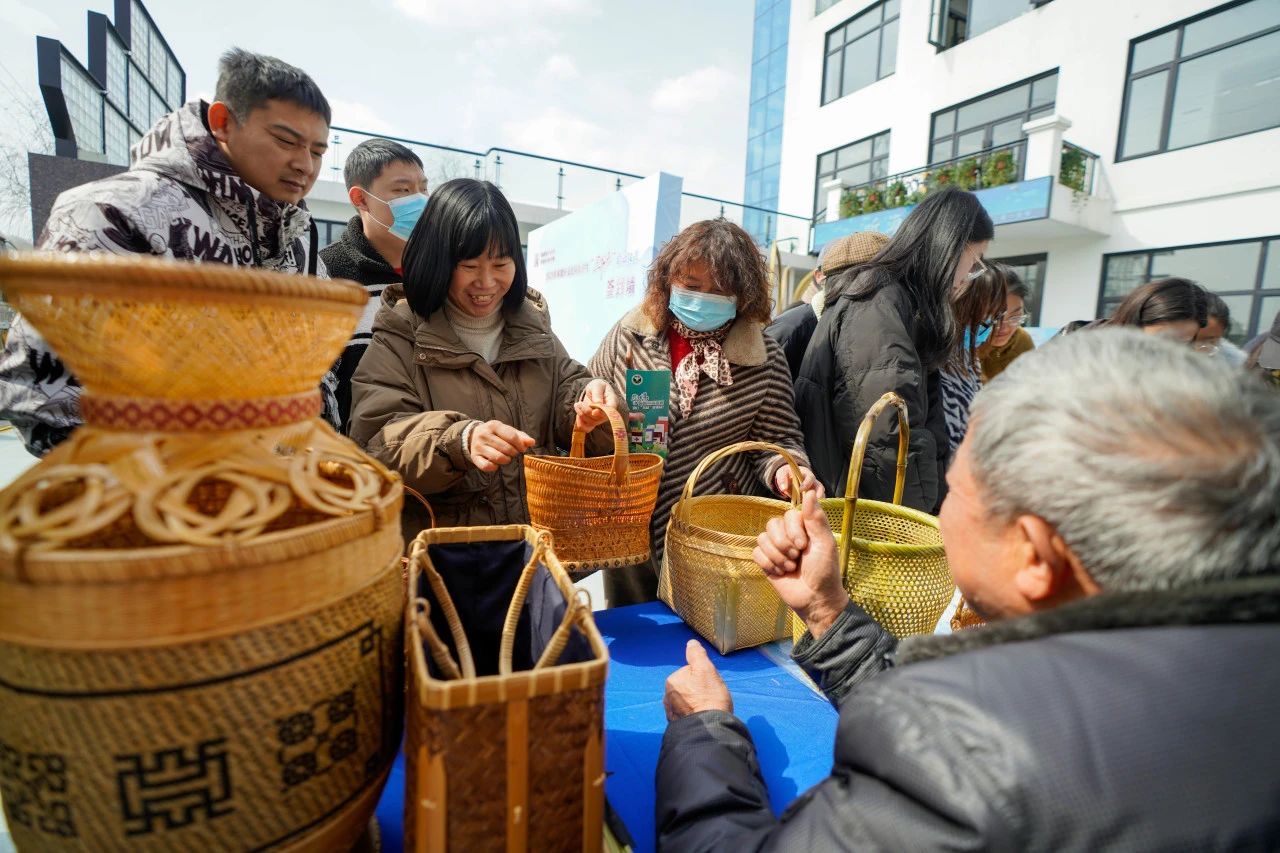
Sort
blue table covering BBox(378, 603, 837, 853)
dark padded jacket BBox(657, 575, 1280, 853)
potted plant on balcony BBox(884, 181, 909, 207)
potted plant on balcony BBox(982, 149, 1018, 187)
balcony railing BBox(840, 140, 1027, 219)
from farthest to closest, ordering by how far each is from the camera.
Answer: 1. potted plant on balcony BBox(884, 181, 909, 207)
2. balcony railing BBox(840, 140, 1027, 219)
3. potted plant on balcony BBox(982, 149, 1018, 187)
4. blue table covering BBox(378, 603, 837, 853)
5. dark padded jacket BBox(657, 575, 1280, 853)

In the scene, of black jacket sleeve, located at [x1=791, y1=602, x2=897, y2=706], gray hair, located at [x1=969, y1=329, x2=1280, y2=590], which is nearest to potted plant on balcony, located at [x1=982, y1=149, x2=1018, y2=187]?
black jacket sleeve, located at [x1=791, y1=602, x2=897, y2=706]

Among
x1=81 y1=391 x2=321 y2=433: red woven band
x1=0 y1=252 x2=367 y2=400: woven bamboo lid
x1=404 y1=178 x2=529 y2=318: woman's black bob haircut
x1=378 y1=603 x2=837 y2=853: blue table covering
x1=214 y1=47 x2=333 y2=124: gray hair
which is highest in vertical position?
x1=214 y1=47 x2=333 y2=124: gray hair

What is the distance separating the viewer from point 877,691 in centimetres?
71

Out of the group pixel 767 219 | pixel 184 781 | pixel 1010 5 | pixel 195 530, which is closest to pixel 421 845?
pixel 184 781

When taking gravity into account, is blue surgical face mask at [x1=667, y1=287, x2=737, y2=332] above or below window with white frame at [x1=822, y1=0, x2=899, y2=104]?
below

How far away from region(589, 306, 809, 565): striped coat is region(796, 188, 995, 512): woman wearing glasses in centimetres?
34

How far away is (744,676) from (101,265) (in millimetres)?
1336

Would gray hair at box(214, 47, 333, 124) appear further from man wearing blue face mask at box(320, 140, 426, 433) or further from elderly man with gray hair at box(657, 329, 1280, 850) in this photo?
elderly man with gray hair at box(657, 329, 1280, 850)

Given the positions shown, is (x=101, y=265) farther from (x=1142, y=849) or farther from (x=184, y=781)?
(x=1142, y=849)

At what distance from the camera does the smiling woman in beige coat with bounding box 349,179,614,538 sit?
65.0 inches

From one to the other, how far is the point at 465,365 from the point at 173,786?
1.27m

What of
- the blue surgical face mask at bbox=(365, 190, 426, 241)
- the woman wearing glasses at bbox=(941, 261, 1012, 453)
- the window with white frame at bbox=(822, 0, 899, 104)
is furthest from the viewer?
the window with white frame at bbox=(822, 0, 899, 104)

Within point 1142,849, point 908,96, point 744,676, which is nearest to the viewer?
point 1142,849

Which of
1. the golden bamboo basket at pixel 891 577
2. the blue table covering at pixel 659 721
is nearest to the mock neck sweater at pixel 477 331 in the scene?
the blue table covering at pixel 659 721
